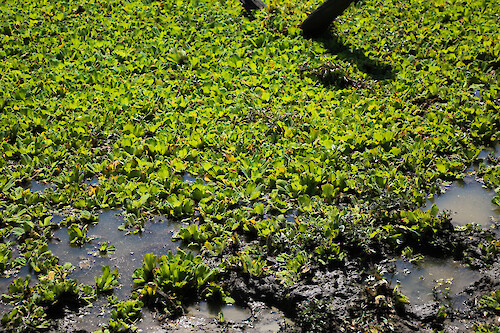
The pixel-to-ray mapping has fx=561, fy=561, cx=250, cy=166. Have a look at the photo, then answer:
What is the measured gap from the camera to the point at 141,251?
13.6ft

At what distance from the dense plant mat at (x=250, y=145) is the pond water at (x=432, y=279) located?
0.09m

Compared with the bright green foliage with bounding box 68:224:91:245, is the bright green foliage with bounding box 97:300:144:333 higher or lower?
higher

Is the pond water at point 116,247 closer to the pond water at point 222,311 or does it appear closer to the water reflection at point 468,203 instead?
the pond water at point 222,311

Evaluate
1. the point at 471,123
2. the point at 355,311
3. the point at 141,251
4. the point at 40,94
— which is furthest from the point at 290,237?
the point at 40,94

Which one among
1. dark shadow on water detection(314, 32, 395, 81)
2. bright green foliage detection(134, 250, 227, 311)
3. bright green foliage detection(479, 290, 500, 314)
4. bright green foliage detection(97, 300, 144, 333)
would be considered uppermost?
dark shadow on water detection(314, 32, 395, 81)

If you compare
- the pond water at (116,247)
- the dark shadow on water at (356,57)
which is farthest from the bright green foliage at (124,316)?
the dark shadow on water at (356,57)

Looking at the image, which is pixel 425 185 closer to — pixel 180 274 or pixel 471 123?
pixel 471 123

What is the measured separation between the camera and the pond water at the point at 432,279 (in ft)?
12.6

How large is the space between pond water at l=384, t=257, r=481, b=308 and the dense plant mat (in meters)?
0.09

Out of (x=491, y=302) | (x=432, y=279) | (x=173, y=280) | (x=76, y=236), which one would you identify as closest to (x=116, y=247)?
(x=76, y=236)

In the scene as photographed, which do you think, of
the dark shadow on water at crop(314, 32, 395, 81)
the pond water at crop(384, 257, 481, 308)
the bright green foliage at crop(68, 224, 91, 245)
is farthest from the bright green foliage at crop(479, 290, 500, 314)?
the dark shadow on water at crop(314, 32, 395, 81)

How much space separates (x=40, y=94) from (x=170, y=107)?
1341 millimetres

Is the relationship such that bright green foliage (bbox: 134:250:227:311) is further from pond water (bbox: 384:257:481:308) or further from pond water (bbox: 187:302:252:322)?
pond water (bbox: 384:257:481:308)

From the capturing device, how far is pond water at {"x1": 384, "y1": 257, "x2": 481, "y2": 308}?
383 centimetres
